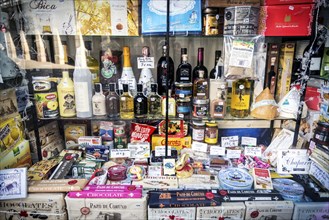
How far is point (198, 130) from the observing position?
1555 millimetres

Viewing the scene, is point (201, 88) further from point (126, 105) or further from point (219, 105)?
point (126, 105)

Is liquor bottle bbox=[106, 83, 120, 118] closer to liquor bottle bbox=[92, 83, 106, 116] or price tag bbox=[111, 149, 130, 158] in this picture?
liquor bottle bbox=[92, 83, 106, 116]

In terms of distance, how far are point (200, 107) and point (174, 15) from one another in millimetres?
566

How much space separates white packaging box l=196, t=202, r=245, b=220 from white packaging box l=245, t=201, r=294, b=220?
4cm

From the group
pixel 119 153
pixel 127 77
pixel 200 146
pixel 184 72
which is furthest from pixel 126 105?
pixel 200 146

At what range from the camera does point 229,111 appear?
1.55m

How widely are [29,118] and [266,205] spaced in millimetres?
1467

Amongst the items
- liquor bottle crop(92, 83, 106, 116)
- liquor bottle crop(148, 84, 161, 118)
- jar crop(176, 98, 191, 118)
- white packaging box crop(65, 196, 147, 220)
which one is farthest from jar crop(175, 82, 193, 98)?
white packaging box crop(65, 196, 147, 220)

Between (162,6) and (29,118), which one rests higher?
(162,6)

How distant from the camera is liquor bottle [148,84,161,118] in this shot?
4.88ft

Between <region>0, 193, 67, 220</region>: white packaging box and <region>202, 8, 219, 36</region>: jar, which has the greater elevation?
<region>202, 8, 219, 36</region>: jar

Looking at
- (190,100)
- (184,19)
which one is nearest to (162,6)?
(184,19)

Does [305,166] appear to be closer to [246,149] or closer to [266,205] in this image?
[246,149]

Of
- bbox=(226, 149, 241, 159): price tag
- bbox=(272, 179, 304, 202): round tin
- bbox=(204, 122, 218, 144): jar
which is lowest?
bbox=(272, 179, 304, 202): round tin
